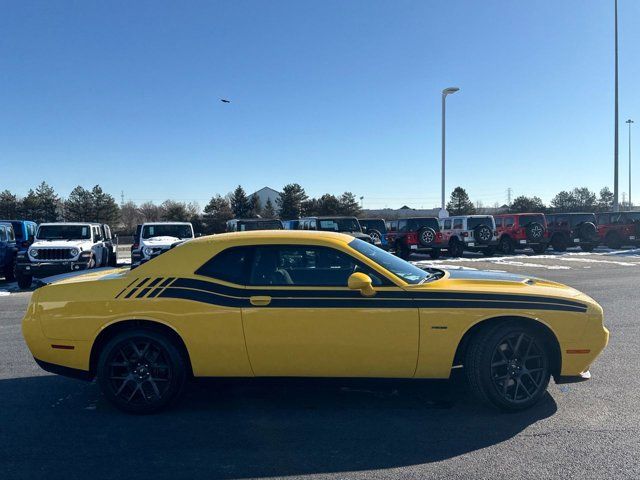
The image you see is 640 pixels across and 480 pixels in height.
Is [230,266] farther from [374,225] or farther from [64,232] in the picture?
[374,225]

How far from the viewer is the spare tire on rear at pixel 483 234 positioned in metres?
22.5

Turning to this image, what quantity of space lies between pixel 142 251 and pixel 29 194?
1870 inches

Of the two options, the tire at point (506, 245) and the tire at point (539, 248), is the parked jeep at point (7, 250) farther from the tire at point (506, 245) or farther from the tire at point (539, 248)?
the tire at point (539, 248)

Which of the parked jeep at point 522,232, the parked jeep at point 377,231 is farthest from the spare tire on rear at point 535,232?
the parked jeep at point 377,231

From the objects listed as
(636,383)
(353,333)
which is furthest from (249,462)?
(636,383)

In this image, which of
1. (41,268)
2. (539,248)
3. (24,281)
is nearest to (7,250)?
(24,281)

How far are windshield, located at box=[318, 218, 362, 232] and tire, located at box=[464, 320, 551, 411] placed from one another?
14537 mm

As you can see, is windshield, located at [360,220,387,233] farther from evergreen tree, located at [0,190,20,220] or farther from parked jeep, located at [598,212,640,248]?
evergreen tree, located at [0,190,20,220]

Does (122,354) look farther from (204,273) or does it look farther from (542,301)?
(542,301)

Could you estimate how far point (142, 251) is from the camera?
15.6m

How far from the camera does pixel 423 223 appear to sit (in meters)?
22.7

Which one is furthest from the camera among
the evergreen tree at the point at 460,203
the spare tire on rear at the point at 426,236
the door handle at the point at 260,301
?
the evergreen tree at the point at 460,203

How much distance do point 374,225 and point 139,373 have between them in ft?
61.2

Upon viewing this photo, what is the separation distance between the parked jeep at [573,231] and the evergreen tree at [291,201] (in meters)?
38.8
